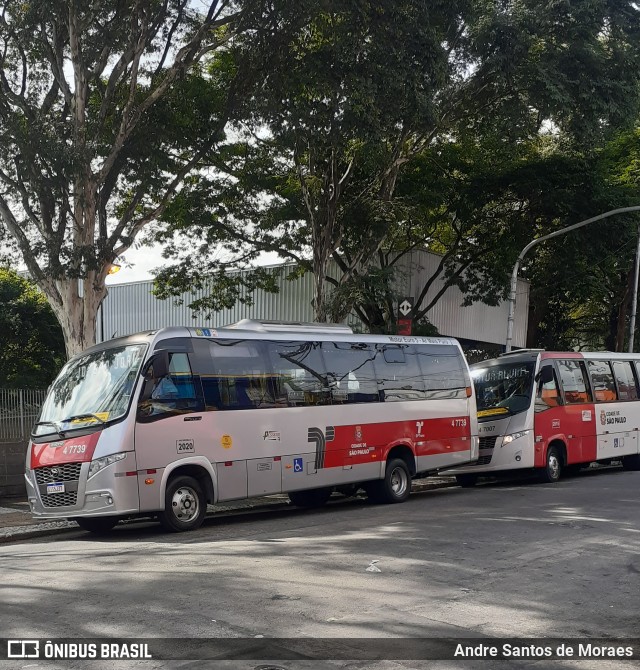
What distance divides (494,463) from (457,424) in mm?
2039

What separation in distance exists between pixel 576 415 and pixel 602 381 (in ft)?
6.07

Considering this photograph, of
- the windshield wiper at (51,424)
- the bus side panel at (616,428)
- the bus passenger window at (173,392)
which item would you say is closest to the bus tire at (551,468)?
the bus side panel at (616,428)

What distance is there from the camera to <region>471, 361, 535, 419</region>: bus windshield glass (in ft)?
68.9

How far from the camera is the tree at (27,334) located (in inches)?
1157

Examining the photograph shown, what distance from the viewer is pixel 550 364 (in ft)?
70.7

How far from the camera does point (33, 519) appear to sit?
15.6m

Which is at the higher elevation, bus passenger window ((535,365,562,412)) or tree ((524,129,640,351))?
tree ((524,129,640,351))

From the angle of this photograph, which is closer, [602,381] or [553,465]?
[553,465]

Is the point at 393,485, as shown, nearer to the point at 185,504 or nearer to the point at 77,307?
the point at 185,504

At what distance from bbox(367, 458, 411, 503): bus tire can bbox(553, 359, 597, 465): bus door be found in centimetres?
536

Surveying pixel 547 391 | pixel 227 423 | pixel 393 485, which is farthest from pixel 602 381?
pixel 227 423

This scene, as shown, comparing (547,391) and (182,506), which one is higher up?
(547,391)

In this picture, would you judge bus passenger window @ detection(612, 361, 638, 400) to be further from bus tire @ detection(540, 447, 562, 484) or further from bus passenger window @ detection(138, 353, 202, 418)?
bus passenger window @ detection(138, 353, 202, 418)

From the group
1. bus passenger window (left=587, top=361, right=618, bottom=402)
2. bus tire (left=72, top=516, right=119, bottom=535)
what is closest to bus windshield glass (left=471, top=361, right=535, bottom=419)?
bus passenger window (left=587, top=361, right=618, bottom=402)
